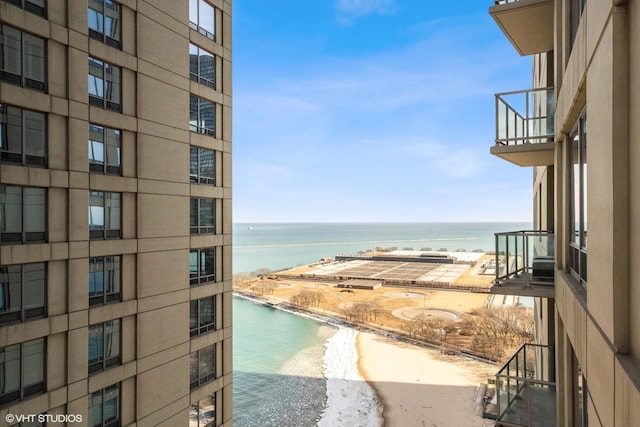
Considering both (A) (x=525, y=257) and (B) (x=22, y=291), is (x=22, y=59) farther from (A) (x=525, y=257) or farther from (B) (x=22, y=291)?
(A) (x=525, y=257)

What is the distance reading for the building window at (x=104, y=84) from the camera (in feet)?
36.4

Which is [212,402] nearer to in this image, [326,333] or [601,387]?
[601,387]

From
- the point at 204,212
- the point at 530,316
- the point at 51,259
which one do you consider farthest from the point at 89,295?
the point at 530,316

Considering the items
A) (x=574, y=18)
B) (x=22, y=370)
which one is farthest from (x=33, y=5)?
(x=574, y=18)

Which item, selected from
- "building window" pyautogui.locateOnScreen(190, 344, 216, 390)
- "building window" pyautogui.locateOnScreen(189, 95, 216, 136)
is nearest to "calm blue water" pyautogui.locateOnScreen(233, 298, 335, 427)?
"building window" pyautogui.locateOnScreen(190, 344, 216, 390)

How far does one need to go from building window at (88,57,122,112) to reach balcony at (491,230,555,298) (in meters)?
10.9

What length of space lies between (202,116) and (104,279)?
22.5 ft

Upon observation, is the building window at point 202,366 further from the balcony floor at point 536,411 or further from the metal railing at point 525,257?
the metal railing at point 525,257

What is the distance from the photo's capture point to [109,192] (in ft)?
37.4

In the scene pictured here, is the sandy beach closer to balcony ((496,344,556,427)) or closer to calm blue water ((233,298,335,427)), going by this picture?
calm blue water ((233,298,335,427))

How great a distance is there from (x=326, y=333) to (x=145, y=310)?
129 feet

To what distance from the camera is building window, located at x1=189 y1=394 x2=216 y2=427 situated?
14.1 meters

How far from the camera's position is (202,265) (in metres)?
14.9

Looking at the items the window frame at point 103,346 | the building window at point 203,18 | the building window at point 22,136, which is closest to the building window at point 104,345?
the window frame at point 103,346
